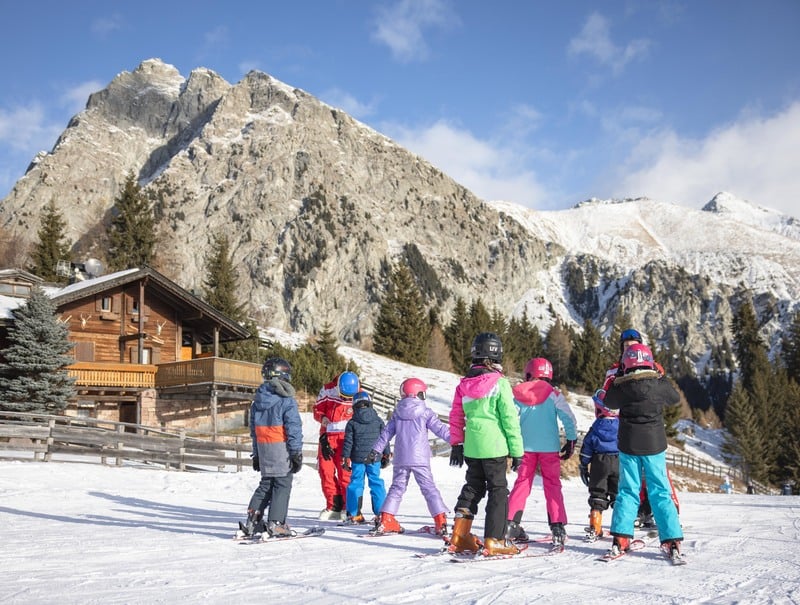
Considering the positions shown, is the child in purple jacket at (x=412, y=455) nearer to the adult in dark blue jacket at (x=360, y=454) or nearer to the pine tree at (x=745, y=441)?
the adult in dark blue jacket at (x=360, y=454)

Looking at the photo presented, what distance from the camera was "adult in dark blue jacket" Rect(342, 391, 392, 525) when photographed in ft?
27.4

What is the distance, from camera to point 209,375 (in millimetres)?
26234

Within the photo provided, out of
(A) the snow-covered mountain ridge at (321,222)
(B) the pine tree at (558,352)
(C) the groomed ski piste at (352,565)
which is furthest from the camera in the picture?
(A) the snow-covered mountain ridge at (321,222)

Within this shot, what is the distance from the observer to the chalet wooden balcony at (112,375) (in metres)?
25.8

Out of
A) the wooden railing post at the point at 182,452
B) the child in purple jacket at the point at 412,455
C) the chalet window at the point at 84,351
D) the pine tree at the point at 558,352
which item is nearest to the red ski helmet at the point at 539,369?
the child in purple jacket at the point at 412,455

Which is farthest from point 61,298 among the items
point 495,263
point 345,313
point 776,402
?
point 495,263

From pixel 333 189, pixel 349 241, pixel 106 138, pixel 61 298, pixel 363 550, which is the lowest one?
pixel 363 550

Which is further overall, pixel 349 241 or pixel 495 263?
pixel 495 263

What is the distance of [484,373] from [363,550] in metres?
2.06

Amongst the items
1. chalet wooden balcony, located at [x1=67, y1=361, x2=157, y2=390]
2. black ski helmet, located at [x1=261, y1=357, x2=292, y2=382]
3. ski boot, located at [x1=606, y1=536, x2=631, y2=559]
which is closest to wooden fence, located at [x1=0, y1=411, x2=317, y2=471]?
chalet wooden balcony, located at [x1=67, y1=361, x2=157, y2=390]

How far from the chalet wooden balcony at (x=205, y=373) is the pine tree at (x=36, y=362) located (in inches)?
165

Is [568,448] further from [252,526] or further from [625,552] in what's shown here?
[252,526]

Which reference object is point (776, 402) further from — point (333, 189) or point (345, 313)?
point (333, 189)

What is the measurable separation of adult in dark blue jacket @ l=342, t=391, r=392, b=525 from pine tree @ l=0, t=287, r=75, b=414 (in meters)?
16.9
